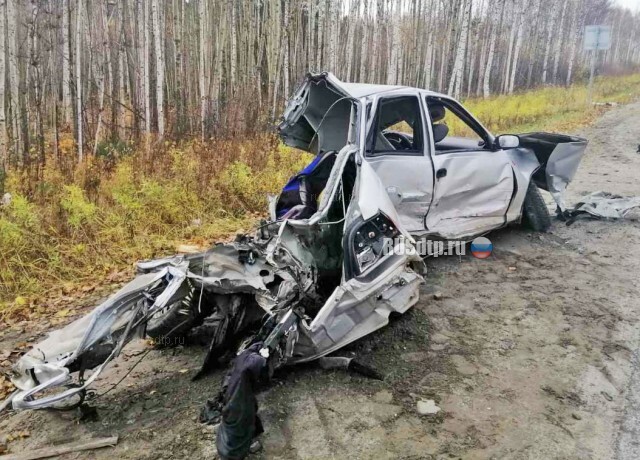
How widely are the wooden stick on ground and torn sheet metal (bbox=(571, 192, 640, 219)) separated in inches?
247

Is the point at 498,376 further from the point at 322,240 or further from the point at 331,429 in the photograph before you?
the point at 322,240

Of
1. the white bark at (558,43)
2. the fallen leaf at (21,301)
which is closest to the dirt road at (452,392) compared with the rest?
the fallen leaf at (21,301)

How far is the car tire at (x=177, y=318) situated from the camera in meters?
3.39

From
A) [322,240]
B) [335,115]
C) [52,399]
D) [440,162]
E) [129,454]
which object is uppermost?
[335,115]

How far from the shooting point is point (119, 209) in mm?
6250

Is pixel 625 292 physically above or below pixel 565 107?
below

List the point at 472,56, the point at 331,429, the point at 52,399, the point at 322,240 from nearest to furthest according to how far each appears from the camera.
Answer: the point at 52,399
the point at 331,429
the point at 322,240
the point at 472,56

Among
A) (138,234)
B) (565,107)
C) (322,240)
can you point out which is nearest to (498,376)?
(322,240)

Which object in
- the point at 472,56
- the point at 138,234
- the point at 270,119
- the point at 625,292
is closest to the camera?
the point at 625,292

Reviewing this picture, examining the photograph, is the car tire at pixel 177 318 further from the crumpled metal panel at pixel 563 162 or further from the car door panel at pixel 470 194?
the crumpled metal panel at pixel 563 162

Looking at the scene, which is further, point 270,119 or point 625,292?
point 270,119

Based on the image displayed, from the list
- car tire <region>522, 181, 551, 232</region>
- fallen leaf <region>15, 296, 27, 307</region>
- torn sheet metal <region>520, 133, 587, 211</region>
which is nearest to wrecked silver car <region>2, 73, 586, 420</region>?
car tire <region>522, 181, 551, 232</region>

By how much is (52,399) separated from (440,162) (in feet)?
12.4

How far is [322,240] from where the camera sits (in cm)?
384
